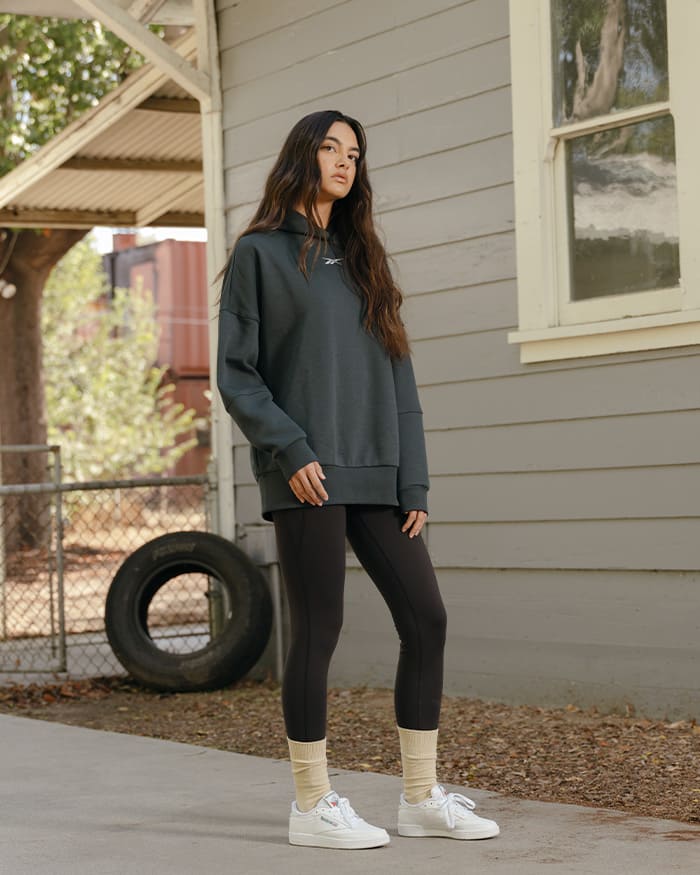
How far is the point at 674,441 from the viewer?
5398mm

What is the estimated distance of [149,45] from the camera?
726 centimetres

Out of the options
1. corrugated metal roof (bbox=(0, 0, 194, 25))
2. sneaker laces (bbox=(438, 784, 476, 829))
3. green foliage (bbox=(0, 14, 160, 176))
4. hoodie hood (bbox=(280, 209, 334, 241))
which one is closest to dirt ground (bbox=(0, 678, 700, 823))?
sneaker laces (bbox=(438, 784, 476, 829))

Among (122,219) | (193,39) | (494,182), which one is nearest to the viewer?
(494,182)

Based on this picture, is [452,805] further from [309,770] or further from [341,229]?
[341,229]

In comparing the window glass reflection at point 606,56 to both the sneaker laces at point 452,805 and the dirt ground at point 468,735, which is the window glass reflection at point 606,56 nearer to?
the dirt ground at point 468,735

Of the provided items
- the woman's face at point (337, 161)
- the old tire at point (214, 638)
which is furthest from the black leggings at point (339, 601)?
the old tire at point (214, 638)

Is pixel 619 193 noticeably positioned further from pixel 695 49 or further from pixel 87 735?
pixel 87 735

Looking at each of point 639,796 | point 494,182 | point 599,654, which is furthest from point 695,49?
point 639,796

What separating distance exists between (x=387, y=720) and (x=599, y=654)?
0.92 metres

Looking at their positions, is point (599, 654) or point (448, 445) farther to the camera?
point (448, 445)

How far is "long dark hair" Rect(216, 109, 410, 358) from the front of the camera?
376cm

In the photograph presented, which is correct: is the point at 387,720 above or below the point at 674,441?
below

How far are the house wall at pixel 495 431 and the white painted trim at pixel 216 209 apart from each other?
1.67ft

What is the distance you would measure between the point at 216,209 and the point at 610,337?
277 cm
